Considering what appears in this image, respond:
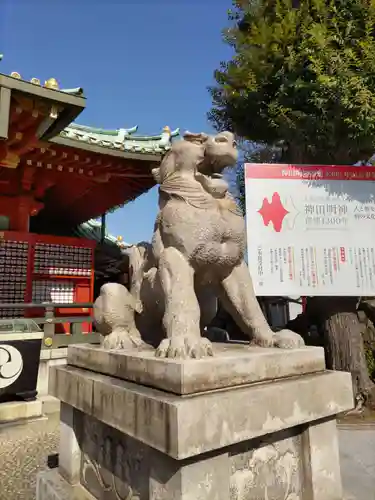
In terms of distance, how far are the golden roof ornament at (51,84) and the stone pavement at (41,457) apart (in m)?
4.28

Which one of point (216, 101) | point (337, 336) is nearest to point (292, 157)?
point (216, 101)

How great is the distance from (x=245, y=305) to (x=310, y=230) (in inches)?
88.1

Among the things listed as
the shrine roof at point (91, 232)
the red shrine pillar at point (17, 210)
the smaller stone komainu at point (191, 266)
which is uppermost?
the shrine roof at point (91, 232)

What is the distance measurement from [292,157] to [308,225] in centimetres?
175

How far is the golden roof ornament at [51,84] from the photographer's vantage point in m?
4.69

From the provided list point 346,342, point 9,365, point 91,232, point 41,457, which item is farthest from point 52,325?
point 91,232

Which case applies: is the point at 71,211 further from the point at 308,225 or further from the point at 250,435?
the point at 250,435

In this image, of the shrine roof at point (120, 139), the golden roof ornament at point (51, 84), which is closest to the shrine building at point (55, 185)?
the shrine roof at point (120, 139)

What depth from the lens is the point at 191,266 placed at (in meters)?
1.90

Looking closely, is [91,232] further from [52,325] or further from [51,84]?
[51,84]

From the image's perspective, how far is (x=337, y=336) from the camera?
15.7ft

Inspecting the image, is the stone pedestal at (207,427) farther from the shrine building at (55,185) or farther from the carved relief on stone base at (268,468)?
the shrine building at (55,185)

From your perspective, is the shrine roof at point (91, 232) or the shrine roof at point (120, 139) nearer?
the shrine roof at point (120, 139)

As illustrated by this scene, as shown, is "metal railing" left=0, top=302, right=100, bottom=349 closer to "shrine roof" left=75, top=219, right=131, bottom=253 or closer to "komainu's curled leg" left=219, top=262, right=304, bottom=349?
"komainu's curled leg" left=219, top=262, right=304, bottom=349
